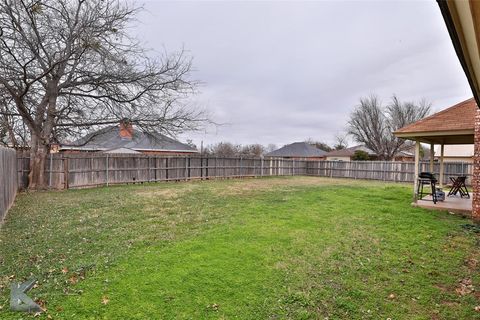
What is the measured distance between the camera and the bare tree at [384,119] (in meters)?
35.8

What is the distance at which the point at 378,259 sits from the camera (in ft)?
14.8

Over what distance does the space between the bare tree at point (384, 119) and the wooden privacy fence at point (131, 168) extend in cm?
2005

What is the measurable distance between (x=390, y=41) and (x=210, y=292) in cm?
1011

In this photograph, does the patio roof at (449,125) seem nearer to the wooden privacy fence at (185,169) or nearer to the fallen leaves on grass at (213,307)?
the fallen leaves on grass at (213,307)

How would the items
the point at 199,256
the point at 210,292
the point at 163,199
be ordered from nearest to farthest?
the point at 210,292, the point at 199,256, the point at 163,199

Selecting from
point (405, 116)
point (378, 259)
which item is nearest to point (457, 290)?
point (378, 259)

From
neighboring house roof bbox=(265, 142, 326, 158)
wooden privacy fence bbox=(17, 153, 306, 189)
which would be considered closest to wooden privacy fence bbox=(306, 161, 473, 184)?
wooden privacy fence bbox=(17, 153, 306, 189)

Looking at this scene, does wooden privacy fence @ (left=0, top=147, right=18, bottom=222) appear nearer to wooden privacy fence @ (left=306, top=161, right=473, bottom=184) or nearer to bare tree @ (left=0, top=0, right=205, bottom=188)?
bare tree @ (left=0, top=0, right=205, bottom=188)

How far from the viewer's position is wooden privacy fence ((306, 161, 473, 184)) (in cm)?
1834

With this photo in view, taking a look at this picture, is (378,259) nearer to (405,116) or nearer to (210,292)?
(210,292)

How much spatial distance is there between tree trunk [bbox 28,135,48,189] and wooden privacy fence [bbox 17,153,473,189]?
0.29m

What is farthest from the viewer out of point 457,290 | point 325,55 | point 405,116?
point 405,116

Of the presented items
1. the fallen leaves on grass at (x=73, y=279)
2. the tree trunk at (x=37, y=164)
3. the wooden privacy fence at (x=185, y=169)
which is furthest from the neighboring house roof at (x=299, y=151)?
the fallen leaves on grass at (x=73, y=279)

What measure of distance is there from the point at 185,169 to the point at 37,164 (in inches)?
292
